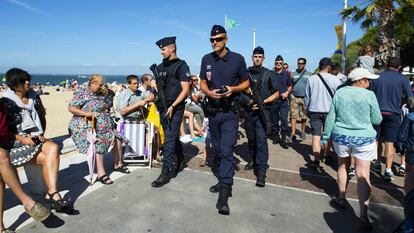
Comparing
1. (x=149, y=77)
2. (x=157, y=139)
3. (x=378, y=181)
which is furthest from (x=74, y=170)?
(x=378, y=181)

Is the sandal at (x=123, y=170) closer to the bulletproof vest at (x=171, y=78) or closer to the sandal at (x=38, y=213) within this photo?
the bulletproof vest at (x=171, y=78)

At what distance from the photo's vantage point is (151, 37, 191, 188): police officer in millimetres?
4508

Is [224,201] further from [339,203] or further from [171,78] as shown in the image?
[171,78]

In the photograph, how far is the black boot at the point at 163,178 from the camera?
4.34 m

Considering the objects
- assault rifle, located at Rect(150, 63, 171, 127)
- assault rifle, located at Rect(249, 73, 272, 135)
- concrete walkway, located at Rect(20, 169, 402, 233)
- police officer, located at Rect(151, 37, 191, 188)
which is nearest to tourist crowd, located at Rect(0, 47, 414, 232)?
concrete walkway, located at Rect(20, 169, 402, 233)

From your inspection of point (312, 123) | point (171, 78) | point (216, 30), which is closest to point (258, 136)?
point (312, 123)

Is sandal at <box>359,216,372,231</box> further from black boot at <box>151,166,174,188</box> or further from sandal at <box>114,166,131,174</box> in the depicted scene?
sandal at <box>114,166,131,174</box>

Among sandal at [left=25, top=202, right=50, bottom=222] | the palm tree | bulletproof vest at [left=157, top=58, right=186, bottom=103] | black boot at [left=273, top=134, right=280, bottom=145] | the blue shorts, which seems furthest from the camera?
the palm tree

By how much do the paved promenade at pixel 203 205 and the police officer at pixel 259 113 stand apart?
11.9 inches

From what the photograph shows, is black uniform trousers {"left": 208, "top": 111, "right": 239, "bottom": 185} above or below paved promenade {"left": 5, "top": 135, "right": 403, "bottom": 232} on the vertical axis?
above

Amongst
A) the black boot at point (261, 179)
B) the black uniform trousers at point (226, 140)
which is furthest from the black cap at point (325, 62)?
the black uniform trousers at point (226, 140)

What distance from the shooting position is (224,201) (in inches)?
140

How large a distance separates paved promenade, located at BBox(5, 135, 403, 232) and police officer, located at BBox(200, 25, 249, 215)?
→ 443 millimetres

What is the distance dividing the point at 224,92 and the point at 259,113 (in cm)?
131
